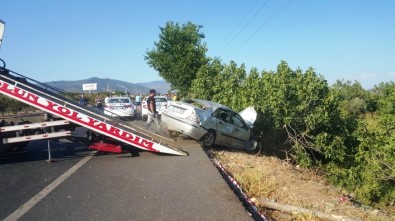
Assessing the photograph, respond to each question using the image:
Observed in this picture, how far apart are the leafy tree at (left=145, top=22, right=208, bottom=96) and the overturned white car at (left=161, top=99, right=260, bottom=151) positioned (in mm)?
18457

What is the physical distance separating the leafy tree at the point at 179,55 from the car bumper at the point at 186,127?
62.9 ft

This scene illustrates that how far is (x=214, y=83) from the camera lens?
76.8 ft

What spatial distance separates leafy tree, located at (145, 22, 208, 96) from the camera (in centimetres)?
3191

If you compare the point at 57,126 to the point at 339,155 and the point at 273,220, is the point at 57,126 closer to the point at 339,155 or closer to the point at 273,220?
the point at 273,220

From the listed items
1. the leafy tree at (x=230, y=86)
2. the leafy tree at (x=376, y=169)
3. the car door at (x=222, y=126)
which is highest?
the leafy tree at (x=230, y=86)

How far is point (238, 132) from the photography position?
13484 mm

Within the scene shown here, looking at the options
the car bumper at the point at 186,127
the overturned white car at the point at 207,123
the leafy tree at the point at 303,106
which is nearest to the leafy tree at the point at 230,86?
the leafy tree at the point at 303,106

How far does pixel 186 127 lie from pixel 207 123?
0.76m

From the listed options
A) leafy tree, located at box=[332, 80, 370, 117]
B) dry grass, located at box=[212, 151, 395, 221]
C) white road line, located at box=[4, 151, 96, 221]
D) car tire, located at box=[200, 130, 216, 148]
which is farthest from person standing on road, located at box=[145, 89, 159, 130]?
leafy tree, located at box=[332, 80, 370, 117]

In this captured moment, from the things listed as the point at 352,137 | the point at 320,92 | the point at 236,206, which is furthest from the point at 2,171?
the point at 352,137

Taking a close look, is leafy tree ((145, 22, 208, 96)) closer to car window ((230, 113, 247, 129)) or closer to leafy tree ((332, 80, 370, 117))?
leafy tree ((332, 80, 370, 117))

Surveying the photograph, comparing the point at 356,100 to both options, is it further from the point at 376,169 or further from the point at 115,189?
the point at 115,189

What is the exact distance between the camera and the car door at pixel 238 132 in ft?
43.8

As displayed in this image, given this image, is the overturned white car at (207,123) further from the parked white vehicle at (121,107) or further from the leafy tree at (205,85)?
the parked white vehicle at (121,107)
